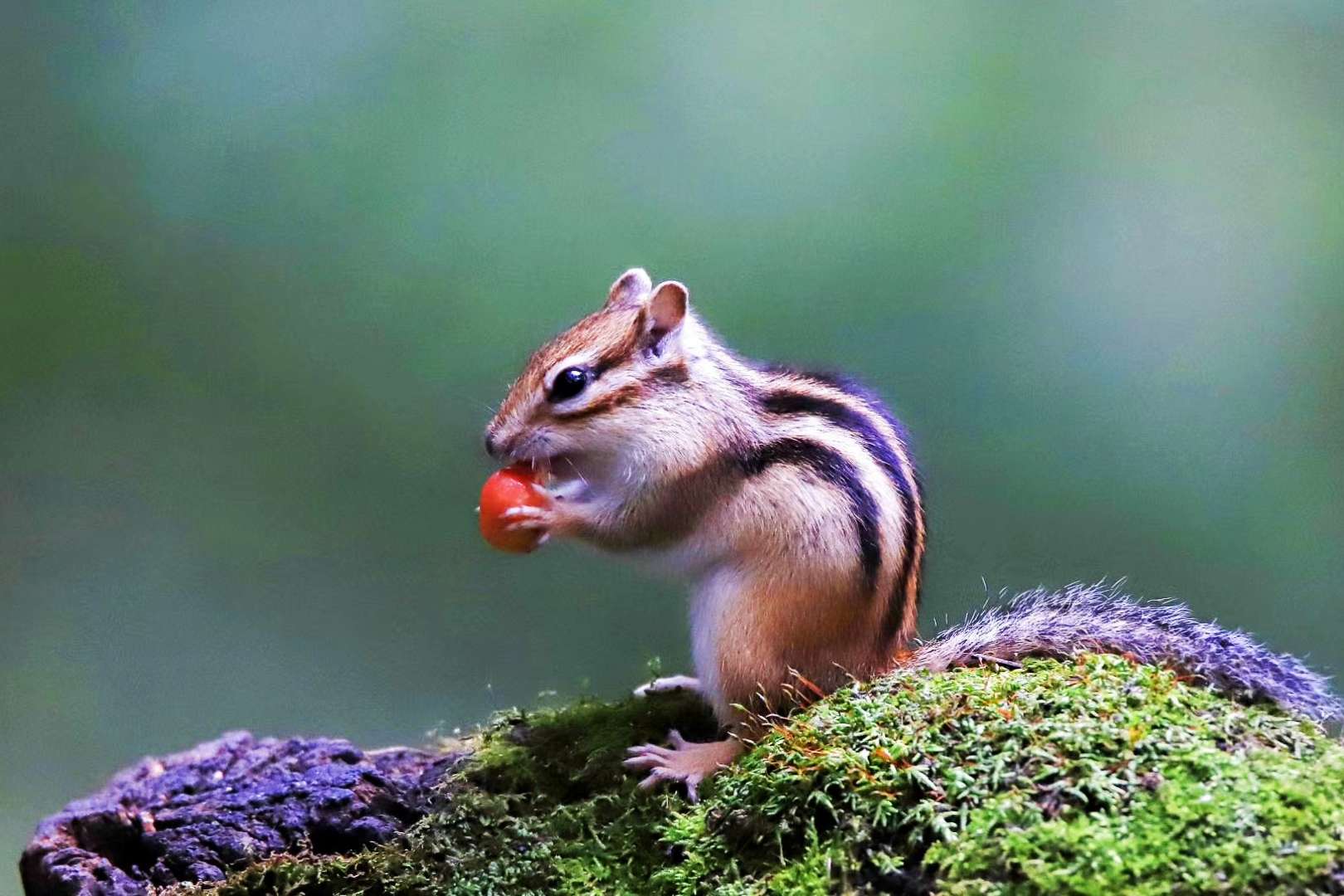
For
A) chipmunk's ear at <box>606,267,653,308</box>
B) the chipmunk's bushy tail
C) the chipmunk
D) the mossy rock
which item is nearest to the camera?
the mossy rock

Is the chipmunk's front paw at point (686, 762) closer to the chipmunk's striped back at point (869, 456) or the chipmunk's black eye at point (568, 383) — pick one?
the chipmunk's striped back at point (869, 456)

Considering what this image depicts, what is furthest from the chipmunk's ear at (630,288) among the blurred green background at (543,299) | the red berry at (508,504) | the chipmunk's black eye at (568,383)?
the blurred green background at (543,299)

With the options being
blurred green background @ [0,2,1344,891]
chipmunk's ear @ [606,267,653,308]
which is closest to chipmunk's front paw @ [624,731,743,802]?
blurred green background @ [0,2,1344,891]

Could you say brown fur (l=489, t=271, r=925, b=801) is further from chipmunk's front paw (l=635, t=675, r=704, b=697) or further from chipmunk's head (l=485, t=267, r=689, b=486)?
chipmunk's front paw (l=635, t=675, r=704, b=697)

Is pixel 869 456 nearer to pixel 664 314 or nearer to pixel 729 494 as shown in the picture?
pixel 729 494

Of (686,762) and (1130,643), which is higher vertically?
(1130,643)

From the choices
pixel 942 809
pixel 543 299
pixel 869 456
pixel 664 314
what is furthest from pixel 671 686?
pixel 543 299

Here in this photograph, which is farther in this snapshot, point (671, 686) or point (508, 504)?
point (671, 686)
